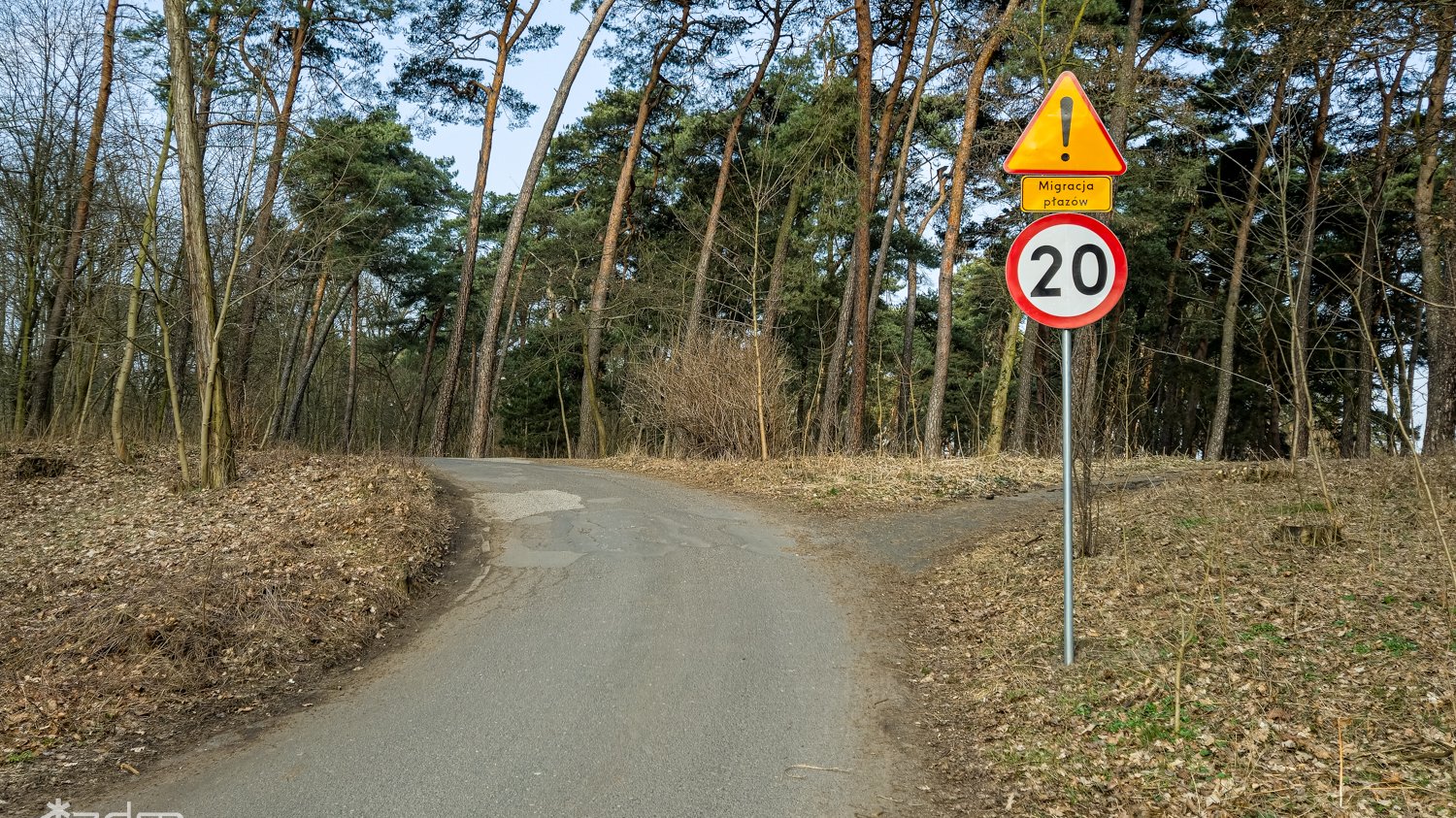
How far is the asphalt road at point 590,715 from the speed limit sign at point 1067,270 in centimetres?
255

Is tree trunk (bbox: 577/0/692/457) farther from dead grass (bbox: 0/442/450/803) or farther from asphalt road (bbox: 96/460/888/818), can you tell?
asphalt road (bbox: 96/460/888/818)

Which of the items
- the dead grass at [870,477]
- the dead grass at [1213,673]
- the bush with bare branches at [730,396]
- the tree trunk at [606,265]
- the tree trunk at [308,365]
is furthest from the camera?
the tree trunk at [308,365]

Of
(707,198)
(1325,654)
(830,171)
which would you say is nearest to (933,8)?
→ (830,171)

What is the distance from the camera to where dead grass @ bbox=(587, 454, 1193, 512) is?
1178 cm

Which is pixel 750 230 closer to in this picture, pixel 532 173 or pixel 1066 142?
pixel 532 173

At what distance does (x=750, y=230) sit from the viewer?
26.4 metres

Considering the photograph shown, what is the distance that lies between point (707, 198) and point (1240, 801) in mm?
25124

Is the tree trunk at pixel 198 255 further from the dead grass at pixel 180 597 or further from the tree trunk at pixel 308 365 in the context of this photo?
the tree trunk at pixel 308 365

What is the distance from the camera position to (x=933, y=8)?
19.6 meters

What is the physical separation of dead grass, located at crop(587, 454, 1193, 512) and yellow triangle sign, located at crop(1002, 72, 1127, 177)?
6.60m

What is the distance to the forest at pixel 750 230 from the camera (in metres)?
10.6

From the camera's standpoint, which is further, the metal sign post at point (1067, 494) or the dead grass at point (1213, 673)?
the metal sign post at point (1067, 494)

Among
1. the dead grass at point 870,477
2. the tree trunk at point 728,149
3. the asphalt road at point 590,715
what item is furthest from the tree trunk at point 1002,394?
the asphalt road at point 590,715

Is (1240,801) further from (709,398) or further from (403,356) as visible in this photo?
(403,356)
